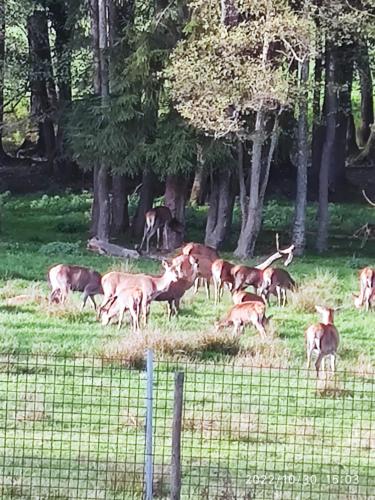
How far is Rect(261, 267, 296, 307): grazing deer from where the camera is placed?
22.0m

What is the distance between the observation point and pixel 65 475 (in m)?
10.8

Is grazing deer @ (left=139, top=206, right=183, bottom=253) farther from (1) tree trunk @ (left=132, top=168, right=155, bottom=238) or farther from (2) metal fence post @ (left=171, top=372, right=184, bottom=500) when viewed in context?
(2) metal fence post @ (left=171, top=372, right=184, bottom=500)

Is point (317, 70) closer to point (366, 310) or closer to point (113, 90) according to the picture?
point (113, 90)

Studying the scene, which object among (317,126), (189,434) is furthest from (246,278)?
(317,126)

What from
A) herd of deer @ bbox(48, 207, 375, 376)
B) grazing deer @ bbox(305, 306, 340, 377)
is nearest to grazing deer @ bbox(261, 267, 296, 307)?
Answer: herd of deer @ bbox(48, 207, 375, 376)

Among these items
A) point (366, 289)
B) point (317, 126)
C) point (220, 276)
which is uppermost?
point (317, 126)

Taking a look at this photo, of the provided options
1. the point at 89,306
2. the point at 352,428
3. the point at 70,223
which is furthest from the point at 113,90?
the point at 352,428

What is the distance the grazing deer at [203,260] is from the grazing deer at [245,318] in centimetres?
431

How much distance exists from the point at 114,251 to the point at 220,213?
3.69 meters

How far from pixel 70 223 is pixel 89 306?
16660mm

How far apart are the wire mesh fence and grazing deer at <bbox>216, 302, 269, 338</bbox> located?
2219 millimetres

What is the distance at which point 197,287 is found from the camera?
2356 centimetres

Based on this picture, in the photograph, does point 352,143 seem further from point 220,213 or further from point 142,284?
point 142,284

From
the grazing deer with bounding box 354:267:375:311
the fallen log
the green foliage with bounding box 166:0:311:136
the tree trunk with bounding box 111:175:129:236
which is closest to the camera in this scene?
the grazing deer with bounding box 354:267:375:311
